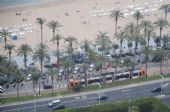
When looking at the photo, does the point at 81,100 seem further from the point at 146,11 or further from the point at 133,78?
the point at 146,11

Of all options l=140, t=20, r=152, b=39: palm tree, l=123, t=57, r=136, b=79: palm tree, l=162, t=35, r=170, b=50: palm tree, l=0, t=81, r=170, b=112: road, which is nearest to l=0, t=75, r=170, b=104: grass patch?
l=0, t=81, r=170, b=112: road

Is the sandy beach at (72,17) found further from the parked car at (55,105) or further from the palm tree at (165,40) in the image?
the parked car at (55,105)

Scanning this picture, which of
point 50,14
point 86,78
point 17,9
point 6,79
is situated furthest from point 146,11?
point 6,79

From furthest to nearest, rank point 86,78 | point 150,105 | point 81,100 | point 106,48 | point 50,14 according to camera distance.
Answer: point 50,14
point 106,48
point 86,78
point 81,100
point 150,105

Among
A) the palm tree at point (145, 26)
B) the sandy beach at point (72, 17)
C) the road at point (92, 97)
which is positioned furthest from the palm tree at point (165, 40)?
the road at point (92, 97)

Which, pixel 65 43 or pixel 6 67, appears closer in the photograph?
pixel 6 67

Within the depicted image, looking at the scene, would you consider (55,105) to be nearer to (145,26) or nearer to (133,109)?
(133,109)

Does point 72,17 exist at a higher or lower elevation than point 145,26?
higher

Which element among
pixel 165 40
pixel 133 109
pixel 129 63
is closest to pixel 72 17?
pixel 165 40
